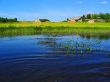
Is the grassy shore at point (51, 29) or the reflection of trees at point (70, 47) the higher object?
the grassy shore at point (51, 29)

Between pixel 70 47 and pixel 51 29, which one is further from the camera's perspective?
pixel 51 29

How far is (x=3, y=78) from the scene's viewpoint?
1034 centimetres

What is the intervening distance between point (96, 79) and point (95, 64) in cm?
298

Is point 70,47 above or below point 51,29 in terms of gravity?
below

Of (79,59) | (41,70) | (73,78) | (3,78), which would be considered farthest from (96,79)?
(79,59)

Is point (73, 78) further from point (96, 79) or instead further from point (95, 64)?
point (95, 64)

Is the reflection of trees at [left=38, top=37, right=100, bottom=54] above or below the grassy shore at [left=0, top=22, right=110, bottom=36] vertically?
below

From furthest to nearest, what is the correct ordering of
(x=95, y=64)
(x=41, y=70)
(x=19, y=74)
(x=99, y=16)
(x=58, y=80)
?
(x=99, y=16) → (x=95, y=64) → (x=41, y=70) → (x=19, y=74) → (x=58, y=80)

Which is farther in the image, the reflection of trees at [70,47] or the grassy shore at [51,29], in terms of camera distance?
the grassy shore at [51,29]

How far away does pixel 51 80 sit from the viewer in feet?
33.2

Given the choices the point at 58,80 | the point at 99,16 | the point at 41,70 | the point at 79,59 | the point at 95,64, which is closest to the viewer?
the point at 58,80

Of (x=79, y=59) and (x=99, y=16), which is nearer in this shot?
(x=79, y=59)

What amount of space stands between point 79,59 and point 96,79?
4623mm

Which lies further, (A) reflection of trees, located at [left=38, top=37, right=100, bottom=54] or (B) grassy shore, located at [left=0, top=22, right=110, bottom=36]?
(B) grassy shore, located at [left=0, top=22, right=110, bottom=36]
